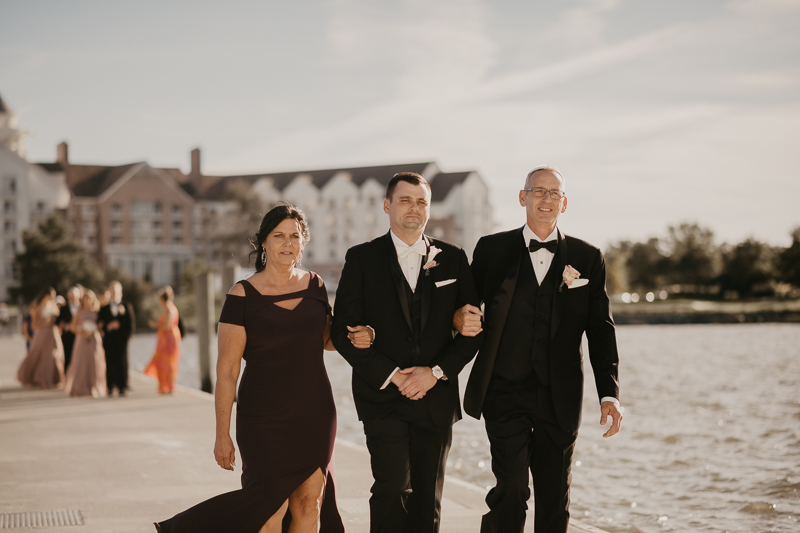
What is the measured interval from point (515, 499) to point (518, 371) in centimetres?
69

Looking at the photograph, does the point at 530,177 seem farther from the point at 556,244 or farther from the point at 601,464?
the point at 601,464

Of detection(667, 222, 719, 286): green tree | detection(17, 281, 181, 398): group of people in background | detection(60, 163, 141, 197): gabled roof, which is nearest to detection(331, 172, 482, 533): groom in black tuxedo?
detection(17, 281, 181, 398): group of people in background

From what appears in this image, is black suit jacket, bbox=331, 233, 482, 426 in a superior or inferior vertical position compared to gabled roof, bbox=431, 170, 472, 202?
inferior

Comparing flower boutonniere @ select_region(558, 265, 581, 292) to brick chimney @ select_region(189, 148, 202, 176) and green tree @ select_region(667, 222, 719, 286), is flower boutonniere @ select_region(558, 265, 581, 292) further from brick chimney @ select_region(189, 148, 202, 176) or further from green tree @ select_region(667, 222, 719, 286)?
green tree @ select_region(667, 222, 719, 286)

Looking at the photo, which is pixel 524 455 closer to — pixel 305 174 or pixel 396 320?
pixel 396 320

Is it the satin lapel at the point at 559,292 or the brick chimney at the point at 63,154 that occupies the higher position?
the brick chimney at the point at 63,154

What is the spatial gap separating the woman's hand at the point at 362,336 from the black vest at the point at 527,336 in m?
0.74

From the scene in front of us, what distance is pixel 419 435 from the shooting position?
4.97m

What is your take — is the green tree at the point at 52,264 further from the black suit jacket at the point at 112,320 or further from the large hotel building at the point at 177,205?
the black suit jacket at the point at 112,320

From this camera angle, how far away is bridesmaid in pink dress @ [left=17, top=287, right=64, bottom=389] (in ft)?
63.0

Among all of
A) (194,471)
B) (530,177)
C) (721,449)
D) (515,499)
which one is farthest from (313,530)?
(721,449)

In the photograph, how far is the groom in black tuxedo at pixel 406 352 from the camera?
16.0 ft

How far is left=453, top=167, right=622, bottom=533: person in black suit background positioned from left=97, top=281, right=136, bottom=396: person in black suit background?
12986mm

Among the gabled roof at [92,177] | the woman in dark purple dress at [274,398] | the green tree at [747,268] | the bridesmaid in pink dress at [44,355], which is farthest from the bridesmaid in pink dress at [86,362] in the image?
the green tree at [747,268]
